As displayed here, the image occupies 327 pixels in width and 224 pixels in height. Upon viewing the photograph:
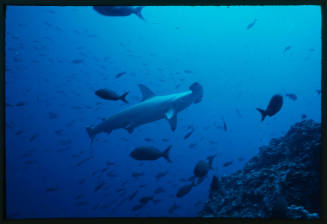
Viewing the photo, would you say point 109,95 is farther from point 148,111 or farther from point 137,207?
point 137,207

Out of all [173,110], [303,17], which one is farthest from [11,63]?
[303,17]

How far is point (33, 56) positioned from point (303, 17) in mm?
4003

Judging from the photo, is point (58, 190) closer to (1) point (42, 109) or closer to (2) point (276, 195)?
(1) point (42, 109)

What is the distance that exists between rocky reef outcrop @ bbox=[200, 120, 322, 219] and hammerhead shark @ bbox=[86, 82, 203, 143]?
1.11m

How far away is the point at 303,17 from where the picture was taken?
13.1 feet

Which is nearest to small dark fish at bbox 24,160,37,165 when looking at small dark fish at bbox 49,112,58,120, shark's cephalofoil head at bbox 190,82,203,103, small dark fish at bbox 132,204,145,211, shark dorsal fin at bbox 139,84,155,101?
small dark fish at bbox 49,112,58,120

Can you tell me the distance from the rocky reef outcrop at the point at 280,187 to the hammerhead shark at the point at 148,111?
43.8 inches

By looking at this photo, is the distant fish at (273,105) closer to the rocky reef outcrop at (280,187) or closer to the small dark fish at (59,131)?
the rocky reef outcrop at (280,187)

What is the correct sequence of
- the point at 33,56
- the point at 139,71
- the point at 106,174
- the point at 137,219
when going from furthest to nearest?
the point at 106,174 < the point at 139,71 < the point at 33,56 < the point at 137,219

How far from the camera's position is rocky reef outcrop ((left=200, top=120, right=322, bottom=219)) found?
3.38 meters

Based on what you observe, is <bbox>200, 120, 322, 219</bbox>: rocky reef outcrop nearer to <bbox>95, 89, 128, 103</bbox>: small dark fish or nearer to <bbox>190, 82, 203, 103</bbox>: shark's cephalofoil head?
<bbox>190, 82, 203, 103</bbox>: shark's cephalofoil head

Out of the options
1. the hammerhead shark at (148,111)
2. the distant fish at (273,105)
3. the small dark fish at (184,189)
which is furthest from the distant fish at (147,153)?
the distant fish at (273,105)

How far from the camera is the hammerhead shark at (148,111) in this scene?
3787mm

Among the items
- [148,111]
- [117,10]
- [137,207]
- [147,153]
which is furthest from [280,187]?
[117,10]
